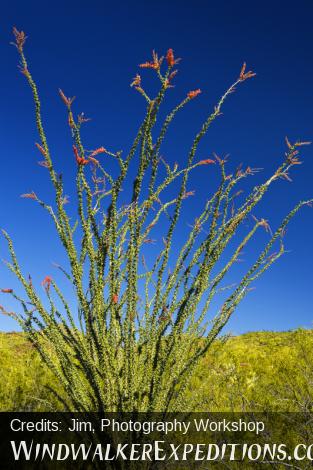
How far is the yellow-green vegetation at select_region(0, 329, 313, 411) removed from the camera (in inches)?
191

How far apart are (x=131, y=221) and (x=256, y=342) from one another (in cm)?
811

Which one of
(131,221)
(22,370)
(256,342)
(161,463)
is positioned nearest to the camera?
(131,221)

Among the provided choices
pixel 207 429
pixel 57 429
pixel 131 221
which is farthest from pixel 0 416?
pixel 131 221

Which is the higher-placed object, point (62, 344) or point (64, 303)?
point (64, 303)

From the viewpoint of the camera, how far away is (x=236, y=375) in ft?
17.5

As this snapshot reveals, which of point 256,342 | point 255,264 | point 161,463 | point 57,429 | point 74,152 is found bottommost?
point 161,463

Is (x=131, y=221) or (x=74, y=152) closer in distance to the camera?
(x=74, y=152)

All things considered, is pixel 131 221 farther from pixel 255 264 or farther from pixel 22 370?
pixel 22 370

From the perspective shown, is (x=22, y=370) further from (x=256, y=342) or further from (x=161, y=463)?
(x=256, y=342)

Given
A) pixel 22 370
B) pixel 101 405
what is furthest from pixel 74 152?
pixel 22 370

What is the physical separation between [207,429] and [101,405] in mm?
2383

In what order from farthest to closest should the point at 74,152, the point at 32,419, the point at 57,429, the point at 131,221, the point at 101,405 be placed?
1. the point at 32,419
2. the point at 57,429
3. the point at 101,405
4. the point at 131,221
5. the point at 74,152

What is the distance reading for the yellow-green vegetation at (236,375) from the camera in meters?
4.86

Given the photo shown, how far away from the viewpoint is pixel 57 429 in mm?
3996
